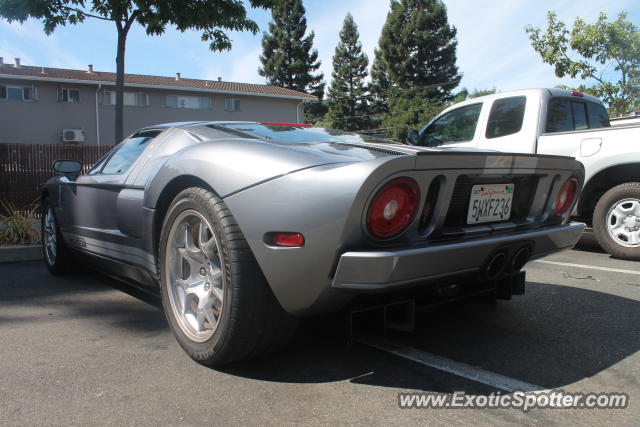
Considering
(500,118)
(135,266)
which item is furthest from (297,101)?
(135,266)

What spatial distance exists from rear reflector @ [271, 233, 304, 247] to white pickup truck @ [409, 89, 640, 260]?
3498 millimetres

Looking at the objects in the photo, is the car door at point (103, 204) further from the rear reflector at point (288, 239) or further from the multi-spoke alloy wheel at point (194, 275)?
the rear reflector at point (288, 239)

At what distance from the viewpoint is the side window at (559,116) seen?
554 centimetres

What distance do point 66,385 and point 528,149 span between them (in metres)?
4.83

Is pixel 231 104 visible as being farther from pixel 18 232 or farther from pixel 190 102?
pixel 18 232

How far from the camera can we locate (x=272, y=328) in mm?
2182

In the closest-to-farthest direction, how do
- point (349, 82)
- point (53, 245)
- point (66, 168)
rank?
point (66, 168) < point (53, 245) < point (349, 82)

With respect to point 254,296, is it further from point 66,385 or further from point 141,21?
point 141,21

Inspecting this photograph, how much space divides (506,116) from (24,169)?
8570mm

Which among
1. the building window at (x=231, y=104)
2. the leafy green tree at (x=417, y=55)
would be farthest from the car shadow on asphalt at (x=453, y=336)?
the leafy green tree at (x=417, y=55)

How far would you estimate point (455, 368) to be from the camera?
7.58 feet

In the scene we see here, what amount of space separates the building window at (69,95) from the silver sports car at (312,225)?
27545mm

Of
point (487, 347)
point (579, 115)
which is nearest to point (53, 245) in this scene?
point (487, 347)

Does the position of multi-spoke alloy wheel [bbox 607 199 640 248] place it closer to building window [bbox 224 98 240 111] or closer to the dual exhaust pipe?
the dual exhaust pipe
